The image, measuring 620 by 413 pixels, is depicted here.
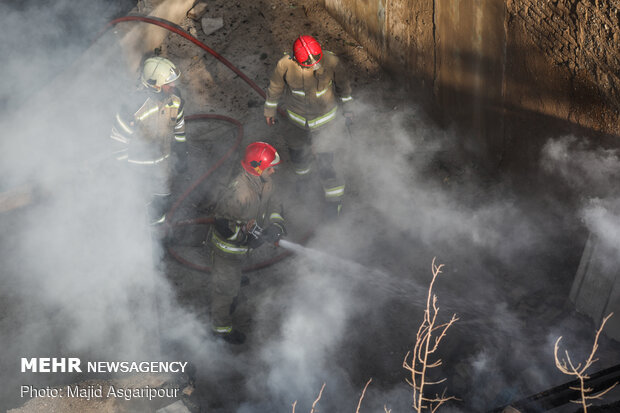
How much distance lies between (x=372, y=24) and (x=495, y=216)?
3433 millimetres

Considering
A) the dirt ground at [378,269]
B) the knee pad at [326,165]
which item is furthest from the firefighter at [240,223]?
the knee pad at [326,165]

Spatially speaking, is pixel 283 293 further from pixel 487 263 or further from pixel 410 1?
pixel 410 1

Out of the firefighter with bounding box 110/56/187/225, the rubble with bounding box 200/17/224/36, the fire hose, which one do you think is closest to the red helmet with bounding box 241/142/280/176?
the fire hose

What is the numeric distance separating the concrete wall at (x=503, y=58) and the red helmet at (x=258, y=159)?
242 cm

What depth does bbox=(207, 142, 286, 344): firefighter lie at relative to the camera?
4984 mm

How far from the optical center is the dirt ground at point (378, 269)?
5086mm

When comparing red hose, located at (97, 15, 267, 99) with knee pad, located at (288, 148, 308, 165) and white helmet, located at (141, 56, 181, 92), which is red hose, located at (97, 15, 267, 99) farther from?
white helmet, located at (141, 56, 181, 92)

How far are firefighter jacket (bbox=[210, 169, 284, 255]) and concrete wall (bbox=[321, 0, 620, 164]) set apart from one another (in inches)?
97.6

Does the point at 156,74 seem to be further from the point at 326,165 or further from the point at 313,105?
the point at 326,165

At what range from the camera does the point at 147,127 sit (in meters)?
5.92

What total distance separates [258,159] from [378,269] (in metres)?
1.95

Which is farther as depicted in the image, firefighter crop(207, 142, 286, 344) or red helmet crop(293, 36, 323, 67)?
red helmet crop(293, 36, 323, 67)

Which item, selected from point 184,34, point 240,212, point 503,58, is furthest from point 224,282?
point 184,34

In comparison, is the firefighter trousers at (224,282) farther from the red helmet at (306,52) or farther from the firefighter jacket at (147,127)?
the red helmet at (306,52)
